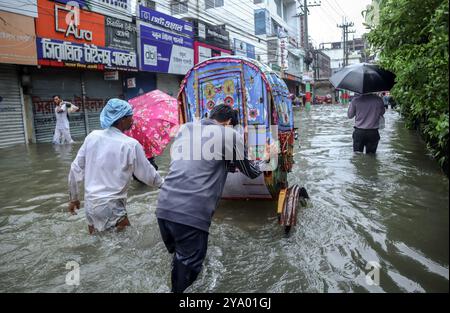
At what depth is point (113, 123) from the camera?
3520 millimetres

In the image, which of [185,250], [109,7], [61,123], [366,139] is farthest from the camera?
[109,7]

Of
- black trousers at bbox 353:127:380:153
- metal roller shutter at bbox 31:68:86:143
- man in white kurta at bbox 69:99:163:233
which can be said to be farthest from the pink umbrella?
metal roller shutter at bbox 31:68:86:143

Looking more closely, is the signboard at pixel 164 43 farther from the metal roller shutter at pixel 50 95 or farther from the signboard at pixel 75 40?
the metal roller shutter at pixel 50 95

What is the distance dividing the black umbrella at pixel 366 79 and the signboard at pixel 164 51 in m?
11.1

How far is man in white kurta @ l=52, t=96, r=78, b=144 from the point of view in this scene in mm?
11352

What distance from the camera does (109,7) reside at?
14430 millimetres

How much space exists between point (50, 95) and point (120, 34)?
3.81 meters

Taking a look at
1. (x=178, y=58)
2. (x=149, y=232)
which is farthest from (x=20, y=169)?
(x=178, y=58)

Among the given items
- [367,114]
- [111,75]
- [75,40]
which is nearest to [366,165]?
[367,114]

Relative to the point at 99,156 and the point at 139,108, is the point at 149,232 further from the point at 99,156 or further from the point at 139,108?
the point at 139,108

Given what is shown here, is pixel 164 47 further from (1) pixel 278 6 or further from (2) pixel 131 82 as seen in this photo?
(1) pixel 278 6

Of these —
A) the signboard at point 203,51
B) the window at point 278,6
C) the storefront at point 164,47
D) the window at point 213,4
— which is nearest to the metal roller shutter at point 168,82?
the storefront at point 164,47

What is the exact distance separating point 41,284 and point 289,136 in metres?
3.32

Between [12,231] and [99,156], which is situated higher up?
[99,156]
